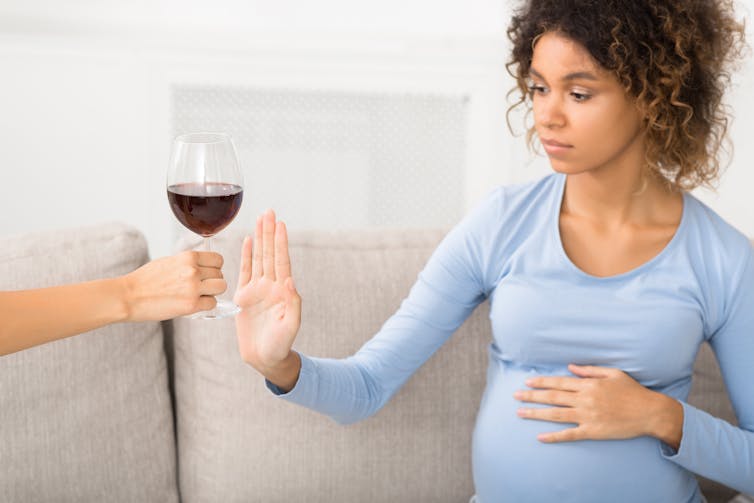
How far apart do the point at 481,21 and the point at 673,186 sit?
1.27 metres

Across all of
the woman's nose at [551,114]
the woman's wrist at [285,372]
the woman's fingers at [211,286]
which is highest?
the woman's nose at [551,114]

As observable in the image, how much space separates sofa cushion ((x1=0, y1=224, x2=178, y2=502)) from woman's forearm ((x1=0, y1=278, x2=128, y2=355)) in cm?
42

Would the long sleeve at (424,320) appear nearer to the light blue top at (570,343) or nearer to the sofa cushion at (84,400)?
the light blue top at (570,343)

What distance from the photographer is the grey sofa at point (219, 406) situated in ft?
5.30

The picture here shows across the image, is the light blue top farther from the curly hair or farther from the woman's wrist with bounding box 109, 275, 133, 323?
the woman's wrist with bounding box 109, 275, 133, 323

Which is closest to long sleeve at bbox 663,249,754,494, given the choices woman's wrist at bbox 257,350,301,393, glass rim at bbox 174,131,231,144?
woman's wrist at bbox 257,350,301,393

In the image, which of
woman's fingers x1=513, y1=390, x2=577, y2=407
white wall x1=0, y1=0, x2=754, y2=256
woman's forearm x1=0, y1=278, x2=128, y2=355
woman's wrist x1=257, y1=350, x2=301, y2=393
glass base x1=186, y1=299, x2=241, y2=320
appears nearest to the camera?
woman's forearm x1=0, y1=278, x2=128, y2=355

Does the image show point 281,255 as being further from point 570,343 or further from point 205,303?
point 570,343

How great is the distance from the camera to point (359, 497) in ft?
5.70

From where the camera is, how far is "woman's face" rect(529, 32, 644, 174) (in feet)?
4.96

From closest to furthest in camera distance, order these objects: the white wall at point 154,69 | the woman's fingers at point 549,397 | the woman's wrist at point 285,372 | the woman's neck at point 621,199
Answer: the woman's wrist at point 285,372, the woman's fingers at point 549,397, the woman's neck at point 621,199, the white wall at point 154,69

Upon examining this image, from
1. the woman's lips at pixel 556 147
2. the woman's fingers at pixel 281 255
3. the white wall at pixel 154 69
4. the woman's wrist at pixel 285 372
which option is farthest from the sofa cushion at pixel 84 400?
the white wall at pixel 154 69

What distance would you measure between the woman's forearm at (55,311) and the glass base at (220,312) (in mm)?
109

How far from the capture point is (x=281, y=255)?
1.32 meters
